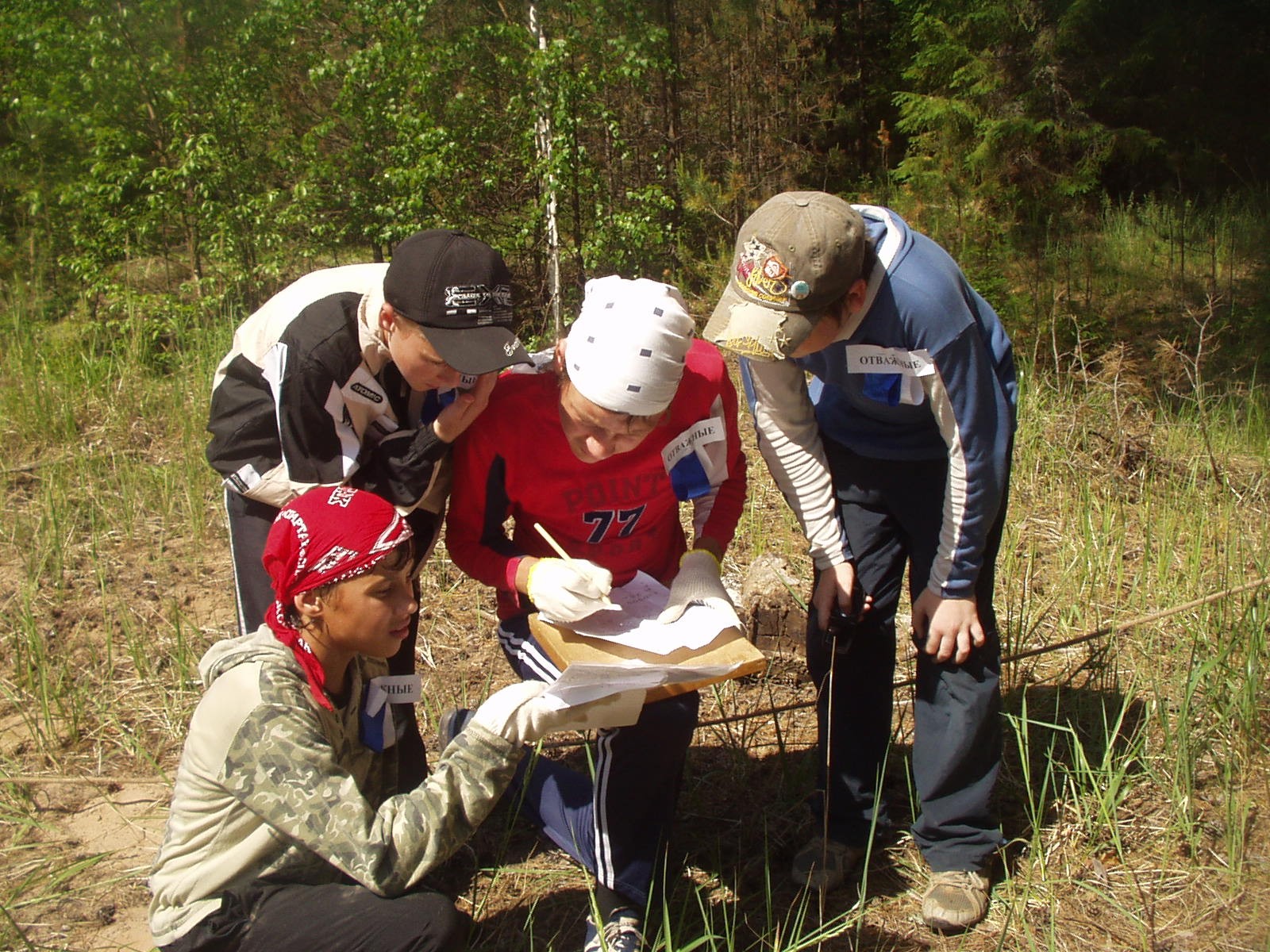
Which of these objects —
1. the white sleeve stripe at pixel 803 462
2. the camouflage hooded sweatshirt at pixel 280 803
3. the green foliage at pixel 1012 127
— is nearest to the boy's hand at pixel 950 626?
the white sleeve stripe at pixel 803 462

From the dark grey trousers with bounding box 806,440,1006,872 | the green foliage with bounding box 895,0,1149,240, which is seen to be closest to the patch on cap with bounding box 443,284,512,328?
the dark grey trousers with bounding box 806,440,1006,872

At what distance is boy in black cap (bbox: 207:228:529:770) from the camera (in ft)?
7.44

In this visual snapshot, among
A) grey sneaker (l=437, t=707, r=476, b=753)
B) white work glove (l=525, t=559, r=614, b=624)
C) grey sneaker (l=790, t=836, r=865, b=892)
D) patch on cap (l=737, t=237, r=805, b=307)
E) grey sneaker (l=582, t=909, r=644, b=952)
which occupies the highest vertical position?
patch on cap (l=737, t=237, r=805, b=307)

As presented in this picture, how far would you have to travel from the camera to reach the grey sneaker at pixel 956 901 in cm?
252

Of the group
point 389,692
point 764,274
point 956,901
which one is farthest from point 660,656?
point 956,901

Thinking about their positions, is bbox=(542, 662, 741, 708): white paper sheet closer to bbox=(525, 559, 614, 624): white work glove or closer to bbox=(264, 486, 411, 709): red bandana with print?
bbox=(525, 559, 614, 624): white work glove

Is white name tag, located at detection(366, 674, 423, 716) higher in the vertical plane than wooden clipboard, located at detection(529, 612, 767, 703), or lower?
lower

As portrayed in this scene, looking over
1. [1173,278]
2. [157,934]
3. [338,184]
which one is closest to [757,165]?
[1173,278]

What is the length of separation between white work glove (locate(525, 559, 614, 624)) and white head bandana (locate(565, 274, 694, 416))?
1.16 feet

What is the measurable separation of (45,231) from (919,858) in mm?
8570

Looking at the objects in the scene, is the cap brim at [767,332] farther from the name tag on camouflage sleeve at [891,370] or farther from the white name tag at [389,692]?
the white name tag at [389,692]

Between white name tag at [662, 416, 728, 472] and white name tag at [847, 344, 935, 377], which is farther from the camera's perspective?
white name tag at [662, 416, 728, 472]

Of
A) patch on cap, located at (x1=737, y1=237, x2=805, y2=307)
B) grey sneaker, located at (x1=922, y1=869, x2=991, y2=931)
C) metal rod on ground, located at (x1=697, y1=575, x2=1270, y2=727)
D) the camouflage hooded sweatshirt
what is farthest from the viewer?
metal rod on ground, located at (x1=697, y1=575, x2=1270, y2=727)

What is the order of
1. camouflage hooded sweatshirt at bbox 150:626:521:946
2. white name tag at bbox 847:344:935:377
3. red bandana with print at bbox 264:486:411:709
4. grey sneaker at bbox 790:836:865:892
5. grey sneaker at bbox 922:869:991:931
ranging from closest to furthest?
camouflage hooded sweatshirt at bbox 150:626:521:946 → red bandana with print at bbox 264:486:411:709 → white name tag at bbox 847:344:935:377 → grey sneaker at bbox 922:869:991:931 → grey sneaker at bbox 790:836:865:892
